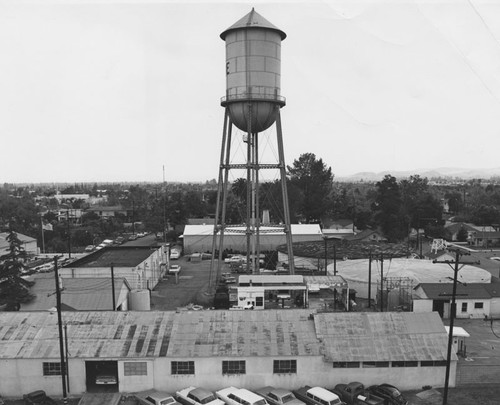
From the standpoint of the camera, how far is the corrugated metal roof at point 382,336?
2403 centimetres

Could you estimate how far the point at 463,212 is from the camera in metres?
126

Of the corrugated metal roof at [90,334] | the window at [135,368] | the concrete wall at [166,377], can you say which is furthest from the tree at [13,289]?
the window at [135,368]

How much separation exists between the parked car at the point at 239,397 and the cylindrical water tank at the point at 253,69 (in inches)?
872

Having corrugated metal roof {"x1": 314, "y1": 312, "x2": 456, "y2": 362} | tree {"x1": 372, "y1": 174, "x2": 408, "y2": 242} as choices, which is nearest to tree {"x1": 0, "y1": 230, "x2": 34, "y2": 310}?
corrugated metal roof {"x1": 314, "y1": 312, "x2": 456, "y2": 362}

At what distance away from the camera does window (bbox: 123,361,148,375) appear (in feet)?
77.5

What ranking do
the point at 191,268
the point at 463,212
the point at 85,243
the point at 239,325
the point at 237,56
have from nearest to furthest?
the point at 239,325
the point at 237,56
the point at 191,268
the point at 85,243
the point at 463,212

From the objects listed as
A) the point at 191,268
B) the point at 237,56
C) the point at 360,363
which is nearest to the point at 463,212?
the point at 191,268

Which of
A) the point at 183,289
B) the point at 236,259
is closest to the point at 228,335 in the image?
the point at 183,289

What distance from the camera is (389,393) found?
22297 millimetres

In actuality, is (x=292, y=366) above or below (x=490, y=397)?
above

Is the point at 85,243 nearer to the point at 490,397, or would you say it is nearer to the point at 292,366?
the point at 292,366

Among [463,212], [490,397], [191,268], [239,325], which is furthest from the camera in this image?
[463,212]

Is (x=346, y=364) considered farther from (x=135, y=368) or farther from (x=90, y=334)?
(x=90, y=334)

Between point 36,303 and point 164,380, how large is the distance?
1674 centimetres
